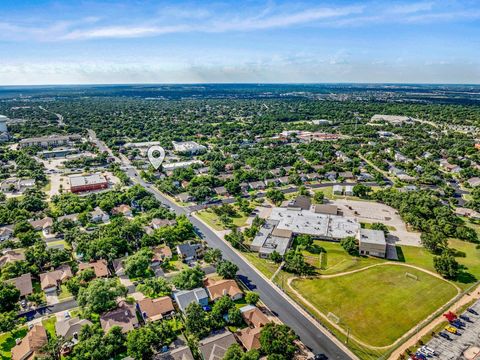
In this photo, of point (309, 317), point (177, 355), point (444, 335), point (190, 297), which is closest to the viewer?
point (177, 355)

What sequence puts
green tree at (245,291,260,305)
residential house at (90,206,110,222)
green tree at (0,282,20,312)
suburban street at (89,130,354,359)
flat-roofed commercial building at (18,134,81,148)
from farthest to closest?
flat-roofed commercial building at (18,134,81,148), residential house at (90,206,110,222), green tree at (245,291,260,305), green tree at (0,282,20,312), suburban street at (89,130,354,359)

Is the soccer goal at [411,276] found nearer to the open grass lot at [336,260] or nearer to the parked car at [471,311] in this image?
the open grass lot at [336,260]

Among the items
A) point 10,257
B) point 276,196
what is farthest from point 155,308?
point 276,196

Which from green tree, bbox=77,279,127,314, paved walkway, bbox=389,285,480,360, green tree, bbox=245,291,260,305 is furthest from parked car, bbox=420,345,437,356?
green tree, bbox=77,279,127,314

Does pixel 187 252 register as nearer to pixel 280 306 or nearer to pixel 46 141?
pixel 280 306

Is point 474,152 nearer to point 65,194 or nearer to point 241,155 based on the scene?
point 241,155

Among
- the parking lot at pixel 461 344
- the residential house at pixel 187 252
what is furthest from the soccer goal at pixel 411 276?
the residential house at pixel 187 252

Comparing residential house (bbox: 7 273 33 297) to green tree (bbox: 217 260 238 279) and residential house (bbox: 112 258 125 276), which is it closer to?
residential house (bbox: 112 258 125 276)
